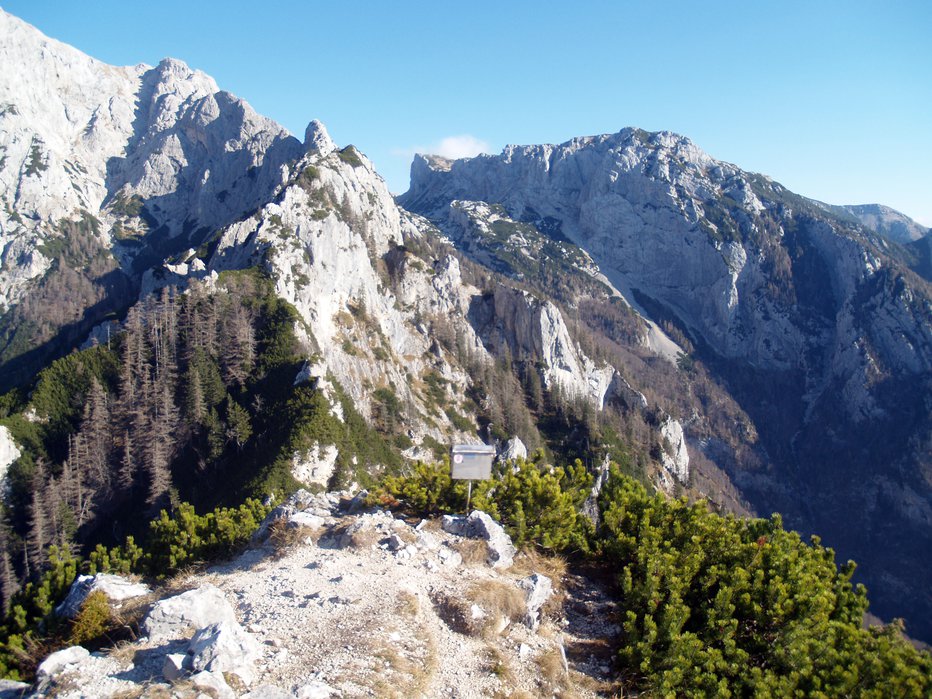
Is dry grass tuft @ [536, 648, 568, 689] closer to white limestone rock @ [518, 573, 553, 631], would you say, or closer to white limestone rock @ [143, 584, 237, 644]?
white limestone rock @ [518, 573, 553, 631]

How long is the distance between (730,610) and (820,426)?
206536 mm

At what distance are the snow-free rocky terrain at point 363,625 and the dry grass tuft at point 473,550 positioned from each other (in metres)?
0.04

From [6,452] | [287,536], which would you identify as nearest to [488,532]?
[287,536]

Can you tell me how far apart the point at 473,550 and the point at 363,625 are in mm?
4328

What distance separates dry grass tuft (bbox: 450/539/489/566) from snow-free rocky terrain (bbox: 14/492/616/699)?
35 millimetres

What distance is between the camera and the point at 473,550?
54.1 ft

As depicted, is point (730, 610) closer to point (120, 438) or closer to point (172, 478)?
point (172, 478)

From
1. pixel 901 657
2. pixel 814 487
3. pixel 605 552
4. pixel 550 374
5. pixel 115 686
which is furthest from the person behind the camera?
pixel 814 487

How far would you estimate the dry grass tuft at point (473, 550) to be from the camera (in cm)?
1628

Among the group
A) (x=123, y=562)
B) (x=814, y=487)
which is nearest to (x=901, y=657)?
(x=123, y=562)

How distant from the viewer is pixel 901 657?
36.5 ft

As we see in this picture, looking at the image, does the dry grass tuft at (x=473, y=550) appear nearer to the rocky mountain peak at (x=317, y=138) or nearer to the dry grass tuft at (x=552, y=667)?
the dry grass tuft at (x=552, y=667)

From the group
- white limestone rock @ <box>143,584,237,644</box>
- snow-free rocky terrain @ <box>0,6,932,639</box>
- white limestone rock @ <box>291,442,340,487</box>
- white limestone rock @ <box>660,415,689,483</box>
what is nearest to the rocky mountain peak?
snow-free rocky terrain @ <box>0,6,932,639</box>

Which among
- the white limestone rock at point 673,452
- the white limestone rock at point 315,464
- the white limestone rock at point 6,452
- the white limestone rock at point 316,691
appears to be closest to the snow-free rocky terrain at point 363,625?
the white limestone rock at point 316,691
